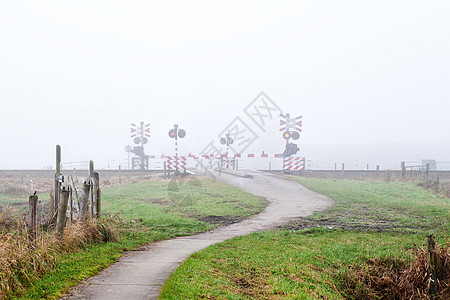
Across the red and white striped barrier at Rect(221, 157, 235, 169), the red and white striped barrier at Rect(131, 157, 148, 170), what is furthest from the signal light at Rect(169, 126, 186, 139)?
the red and white striped barrier at Rect(131, 157, 148, 170)

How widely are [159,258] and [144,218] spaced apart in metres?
6.16

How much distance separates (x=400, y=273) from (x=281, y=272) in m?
2.75

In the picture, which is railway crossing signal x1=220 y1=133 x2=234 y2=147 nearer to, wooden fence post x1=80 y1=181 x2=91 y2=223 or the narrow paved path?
the narrow paved path

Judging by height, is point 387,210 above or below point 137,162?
below

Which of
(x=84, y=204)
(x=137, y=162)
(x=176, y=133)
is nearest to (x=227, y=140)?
(x=176, y=133)

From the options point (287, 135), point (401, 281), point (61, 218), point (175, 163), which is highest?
point (287, 135)

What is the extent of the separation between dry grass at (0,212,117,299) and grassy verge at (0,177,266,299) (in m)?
0.04

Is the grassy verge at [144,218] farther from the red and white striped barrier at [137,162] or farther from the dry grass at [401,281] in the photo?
the red and white striped barrier at [137,162]

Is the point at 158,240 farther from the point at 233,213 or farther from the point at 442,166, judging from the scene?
the point at 442,166

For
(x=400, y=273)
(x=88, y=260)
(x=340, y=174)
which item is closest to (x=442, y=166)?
(x=340, y=174)

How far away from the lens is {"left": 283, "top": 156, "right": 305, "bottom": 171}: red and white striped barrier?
A: 33312 millimetres

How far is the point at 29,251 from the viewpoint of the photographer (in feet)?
22.4

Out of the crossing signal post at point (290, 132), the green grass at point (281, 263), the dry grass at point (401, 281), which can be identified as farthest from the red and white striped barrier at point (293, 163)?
the dry grass at point (401, 281)

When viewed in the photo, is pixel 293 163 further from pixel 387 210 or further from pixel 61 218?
pixel 61 218
